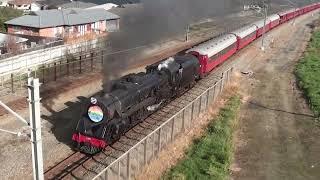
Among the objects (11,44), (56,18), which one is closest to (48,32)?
(56,18)

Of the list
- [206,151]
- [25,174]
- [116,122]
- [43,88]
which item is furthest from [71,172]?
[43,88]

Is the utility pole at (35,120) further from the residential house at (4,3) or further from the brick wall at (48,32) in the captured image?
the residential house at (4,3)

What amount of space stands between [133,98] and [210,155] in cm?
576

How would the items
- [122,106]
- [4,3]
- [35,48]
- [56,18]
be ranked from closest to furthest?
[122,106]
[35,48]
[56,18]
[4,3]

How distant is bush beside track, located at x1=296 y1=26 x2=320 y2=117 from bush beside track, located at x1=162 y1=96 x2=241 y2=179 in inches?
410

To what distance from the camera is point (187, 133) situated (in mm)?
27766

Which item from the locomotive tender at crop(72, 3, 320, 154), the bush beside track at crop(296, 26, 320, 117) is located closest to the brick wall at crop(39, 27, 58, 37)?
the locomotive tender at crop(72, 3, 320, 154)

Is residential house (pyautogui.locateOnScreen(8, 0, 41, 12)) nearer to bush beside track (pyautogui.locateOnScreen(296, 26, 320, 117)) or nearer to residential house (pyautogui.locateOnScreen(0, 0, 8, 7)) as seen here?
residential house (pyautogui.locateOnScreen(0, 0, 8, 7))

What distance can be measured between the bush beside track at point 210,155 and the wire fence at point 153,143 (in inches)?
55.0

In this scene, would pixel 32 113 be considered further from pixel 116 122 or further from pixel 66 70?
pixel 66 70

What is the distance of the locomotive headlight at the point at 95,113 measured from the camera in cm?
2309

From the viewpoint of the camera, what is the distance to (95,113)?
2328cm

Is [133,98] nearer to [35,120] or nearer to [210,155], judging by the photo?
[210,155]

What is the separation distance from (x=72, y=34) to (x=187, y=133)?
160 ft
